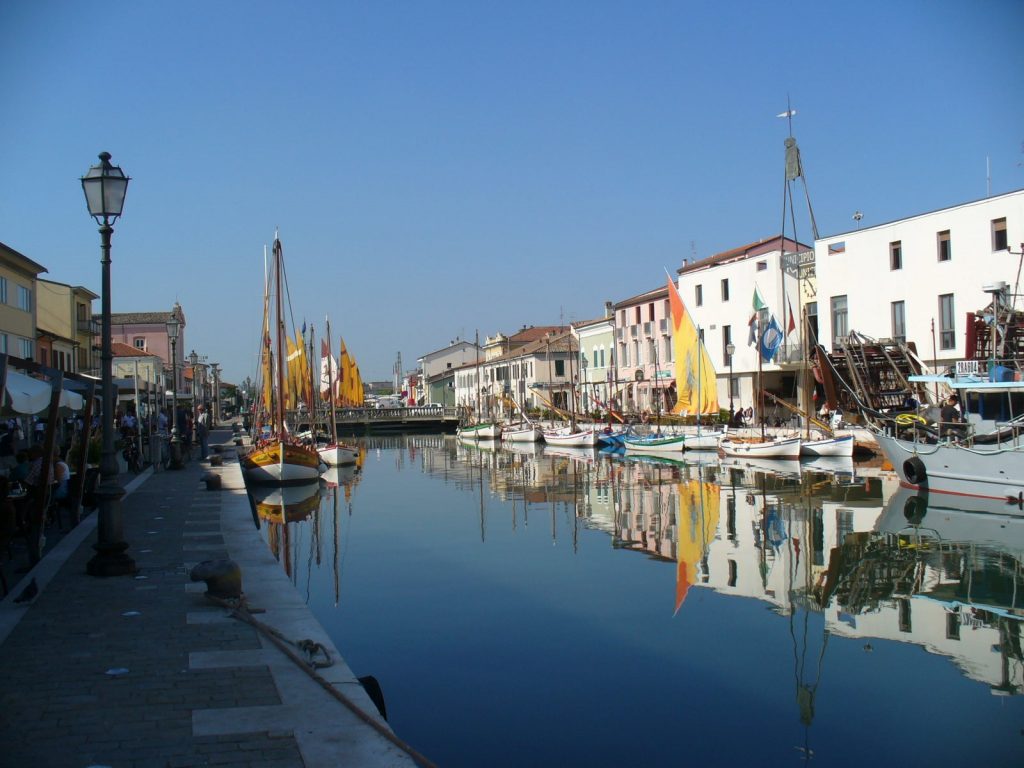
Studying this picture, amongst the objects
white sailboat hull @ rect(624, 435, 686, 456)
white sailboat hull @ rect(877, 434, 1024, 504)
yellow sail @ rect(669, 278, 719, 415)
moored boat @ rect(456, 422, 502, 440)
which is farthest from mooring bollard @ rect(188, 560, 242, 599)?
moored boat @ rect(456, 422, 502, 440)

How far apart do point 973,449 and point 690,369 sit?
18.2 meters

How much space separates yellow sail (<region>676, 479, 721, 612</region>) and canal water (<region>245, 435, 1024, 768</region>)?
13cm

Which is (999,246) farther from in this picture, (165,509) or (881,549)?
(165,509)

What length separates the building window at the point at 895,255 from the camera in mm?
42181

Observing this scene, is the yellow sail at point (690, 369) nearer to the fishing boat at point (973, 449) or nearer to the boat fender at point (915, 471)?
the fishing boat at point (973, 449)

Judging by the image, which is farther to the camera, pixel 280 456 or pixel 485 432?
pixel 485 432

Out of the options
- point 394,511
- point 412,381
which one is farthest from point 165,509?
point 412,381

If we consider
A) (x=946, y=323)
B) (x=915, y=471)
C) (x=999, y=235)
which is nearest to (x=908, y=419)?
(x=915, y=471)

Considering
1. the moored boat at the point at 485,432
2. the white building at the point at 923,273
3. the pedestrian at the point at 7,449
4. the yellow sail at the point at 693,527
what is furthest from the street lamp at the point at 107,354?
the moored boat at the point at 485,432

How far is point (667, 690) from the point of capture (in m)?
9.73

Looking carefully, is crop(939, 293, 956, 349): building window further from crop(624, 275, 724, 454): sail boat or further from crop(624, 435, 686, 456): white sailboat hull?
crop(624, 435, 686, 456): white sailboat hull

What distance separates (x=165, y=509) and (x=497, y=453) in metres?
36.5

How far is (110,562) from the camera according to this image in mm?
11547

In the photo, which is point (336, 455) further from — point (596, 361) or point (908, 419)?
point (596, 361)
